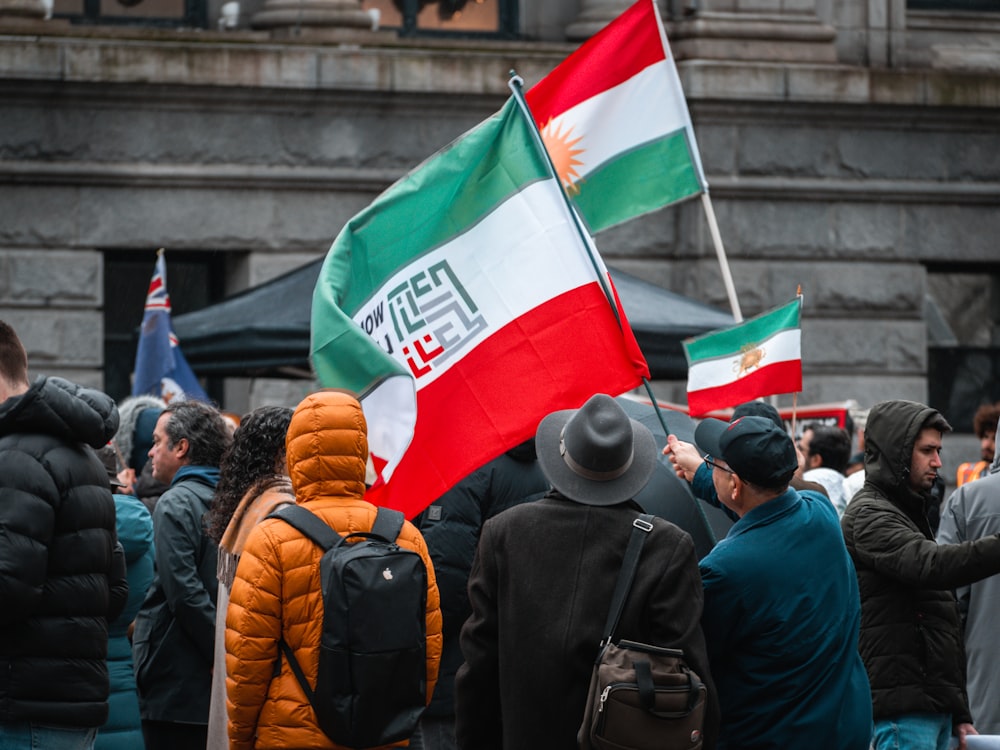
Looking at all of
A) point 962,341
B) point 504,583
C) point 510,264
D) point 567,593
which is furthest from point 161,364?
point 962,341

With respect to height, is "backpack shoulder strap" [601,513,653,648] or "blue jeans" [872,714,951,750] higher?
"backpack shoulder strap" [601,513,653,648]

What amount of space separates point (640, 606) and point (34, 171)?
911 centimetres

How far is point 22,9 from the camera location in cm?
1262

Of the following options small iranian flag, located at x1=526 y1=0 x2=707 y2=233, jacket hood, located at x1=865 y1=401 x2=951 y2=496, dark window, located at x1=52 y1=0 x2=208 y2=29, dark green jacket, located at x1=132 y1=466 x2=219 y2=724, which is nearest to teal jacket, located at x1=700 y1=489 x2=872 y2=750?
jacket hood, located at x1=865 y1=401 x2=951 y2=496

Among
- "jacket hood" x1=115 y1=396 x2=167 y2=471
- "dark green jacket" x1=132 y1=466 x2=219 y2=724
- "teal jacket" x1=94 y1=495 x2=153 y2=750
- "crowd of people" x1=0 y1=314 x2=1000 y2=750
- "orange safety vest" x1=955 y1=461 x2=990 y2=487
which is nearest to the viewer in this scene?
"crowd of people" x1=0 y1=314 x2=1000 y2=750

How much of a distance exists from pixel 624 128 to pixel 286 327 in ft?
8.57

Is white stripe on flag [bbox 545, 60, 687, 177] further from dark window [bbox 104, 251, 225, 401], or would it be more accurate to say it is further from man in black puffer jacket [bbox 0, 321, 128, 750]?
dark window [bbox 104, 251, 225, 401]

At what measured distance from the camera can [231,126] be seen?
42.4ft

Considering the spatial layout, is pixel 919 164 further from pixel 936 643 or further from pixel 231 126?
pixel 936 643

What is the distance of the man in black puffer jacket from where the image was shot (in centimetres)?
528

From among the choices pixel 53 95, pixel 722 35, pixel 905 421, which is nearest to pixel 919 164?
pixel 722 35

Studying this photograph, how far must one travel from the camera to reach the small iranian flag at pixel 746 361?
716 cm

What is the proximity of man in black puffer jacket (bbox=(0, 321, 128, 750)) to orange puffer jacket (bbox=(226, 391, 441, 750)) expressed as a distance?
0.67 meters

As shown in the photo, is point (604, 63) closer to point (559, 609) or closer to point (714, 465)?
point (714, 465)
